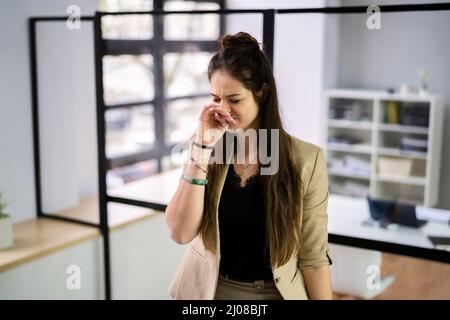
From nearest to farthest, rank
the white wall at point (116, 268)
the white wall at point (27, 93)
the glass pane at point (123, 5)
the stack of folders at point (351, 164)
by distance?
the white wall at point (116, 268) < the white wall at point (27, 93) < the glass pane at point (123, 5) < the stack of folders at point (351, 164)

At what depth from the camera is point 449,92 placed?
3965 millimetres

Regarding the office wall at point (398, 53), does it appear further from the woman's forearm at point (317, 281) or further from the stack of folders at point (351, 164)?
the woman's forearm at point (317, 281)

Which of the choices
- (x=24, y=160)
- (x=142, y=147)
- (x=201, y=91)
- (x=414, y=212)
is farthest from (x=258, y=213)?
(x=201, y=91)

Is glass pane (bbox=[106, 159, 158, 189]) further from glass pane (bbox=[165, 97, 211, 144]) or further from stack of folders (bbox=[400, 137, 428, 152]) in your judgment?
stack of folders (bbox=[400, 137, 428, 152])

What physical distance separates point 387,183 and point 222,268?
137 inches

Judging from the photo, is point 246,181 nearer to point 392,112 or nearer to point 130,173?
point 130,173

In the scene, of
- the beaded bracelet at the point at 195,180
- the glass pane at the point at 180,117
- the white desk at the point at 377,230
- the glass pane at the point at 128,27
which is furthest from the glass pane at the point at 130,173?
the beaded bracelet at the point at 195,180

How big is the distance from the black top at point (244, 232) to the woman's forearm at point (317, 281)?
8 centimetres

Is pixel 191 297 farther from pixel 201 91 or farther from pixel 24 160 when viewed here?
pixel 201 91

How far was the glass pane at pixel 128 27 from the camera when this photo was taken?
2814 millimetres

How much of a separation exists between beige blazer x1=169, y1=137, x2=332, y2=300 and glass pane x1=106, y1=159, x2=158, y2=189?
1713 millimetres

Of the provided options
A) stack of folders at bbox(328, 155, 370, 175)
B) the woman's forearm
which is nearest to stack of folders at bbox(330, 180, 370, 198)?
stack of folders at bbox(328, 155, 370, 175)

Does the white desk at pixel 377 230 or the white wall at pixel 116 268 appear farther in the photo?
the white desk at pixel 377 230

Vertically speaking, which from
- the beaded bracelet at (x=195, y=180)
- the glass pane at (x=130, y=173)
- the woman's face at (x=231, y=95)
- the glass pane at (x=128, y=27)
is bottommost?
the glass pane at (x=130, y=173)
